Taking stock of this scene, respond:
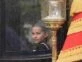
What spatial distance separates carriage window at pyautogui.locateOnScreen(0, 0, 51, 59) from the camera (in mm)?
2273

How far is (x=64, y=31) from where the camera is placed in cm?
231

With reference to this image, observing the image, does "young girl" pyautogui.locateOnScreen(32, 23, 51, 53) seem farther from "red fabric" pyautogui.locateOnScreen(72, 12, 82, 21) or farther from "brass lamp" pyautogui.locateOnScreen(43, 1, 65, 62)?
"red fabric" pyautogui.locateOnScreen(72, 12, 82, 21)

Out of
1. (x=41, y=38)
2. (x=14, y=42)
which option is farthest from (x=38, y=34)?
(x=14, y=42)

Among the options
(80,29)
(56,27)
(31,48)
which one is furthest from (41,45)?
(80,29)

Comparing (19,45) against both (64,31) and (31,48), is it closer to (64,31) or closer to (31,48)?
(31,48)

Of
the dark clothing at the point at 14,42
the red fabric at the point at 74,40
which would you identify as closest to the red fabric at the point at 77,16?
the red fabric at the point at 74,40

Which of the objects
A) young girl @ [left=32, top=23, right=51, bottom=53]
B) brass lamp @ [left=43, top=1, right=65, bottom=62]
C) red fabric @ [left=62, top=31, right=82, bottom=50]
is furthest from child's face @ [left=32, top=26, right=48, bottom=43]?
red fabric @ [left=62, top=31, right=82, bottom=50]

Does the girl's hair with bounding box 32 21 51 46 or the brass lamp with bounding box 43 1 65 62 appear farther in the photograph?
the girl's hair with bounding box 32 21 51 46

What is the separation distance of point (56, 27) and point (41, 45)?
0.72ft

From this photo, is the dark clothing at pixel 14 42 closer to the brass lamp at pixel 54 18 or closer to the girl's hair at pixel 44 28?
the girl's hair at pixel 44 28

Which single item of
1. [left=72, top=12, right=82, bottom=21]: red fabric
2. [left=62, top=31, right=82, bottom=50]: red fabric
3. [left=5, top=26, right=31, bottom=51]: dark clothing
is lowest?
[left=5, top=26, right=31, bottom=51]: dark clothing

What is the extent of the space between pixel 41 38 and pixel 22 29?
14cm

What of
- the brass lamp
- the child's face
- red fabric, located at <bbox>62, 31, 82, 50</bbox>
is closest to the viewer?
red fabric, located at <bbox>62, 31, 82, 50</bbox>

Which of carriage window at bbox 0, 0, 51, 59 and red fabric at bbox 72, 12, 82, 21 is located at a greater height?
red fabric at bbox 72, 12, 82, 21
